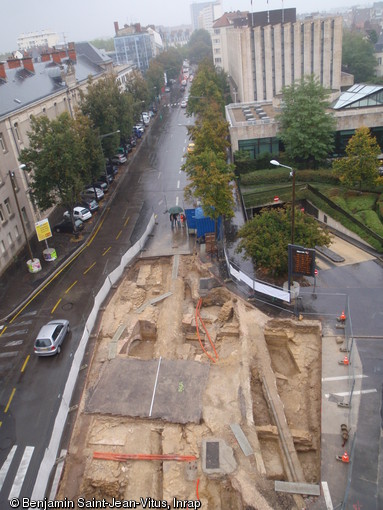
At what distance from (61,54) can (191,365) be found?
67.7 meters

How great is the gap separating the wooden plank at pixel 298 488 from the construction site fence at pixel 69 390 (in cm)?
961

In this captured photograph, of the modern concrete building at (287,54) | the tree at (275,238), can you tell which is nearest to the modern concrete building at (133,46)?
the modern concrete building at (287,54)

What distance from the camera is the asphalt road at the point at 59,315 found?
2005 centimetres

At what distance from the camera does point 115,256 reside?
37.9 metres

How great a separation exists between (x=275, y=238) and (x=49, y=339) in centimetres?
1618

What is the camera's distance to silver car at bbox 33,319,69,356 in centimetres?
2600

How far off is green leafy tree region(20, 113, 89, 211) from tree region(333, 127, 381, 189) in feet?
85.0

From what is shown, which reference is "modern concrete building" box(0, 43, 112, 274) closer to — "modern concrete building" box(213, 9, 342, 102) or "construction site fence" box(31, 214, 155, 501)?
"construction site fence" box(31, 214, 155, 501)

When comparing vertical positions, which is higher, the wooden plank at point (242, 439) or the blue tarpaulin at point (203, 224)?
the blue tarpaulin at point (203, 224)

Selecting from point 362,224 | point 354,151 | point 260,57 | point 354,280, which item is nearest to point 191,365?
point 354,280

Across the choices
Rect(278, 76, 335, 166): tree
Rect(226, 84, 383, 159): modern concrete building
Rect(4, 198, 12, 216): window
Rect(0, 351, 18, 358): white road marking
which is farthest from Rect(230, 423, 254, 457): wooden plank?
Rect(226, 84, 383, 159): modern concrete building

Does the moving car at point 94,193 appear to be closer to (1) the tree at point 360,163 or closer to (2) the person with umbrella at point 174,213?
(2) the person with umbrella at point 174,213

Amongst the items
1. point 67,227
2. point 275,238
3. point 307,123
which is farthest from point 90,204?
point 275,238

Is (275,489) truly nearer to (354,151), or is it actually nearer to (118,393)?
(118,393)
